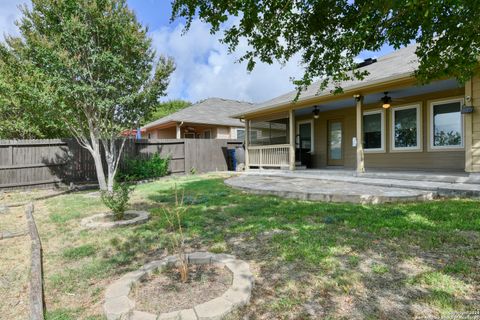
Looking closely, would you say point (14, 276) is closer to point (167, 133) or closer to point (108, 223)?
point (108, 223)

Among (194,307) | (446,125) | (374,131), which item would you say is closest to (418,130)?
(446,125)

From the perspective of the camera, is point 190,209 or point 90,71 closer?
point 190,209

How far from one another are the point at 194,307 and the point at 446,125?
939cm

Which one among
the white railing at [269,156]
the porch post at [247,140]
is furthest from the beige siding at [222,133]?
the white railing at [269,156]

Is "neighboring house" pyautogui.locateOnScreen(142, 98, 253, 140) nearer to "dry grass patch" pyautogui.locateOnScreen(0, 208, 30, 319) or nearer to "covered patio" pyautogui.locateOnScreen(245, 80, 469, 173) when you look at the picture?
"covered patio" pyautogui.locateOnScreen(245, 80, 469, 173)

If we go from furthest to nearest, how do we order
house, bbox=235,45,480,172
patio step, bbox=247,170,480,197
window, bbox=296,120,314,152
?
1. window, bbox=296,120,314,152
2. house, bbox=235,45,480,172
3. patio step, bbox=247,170,480,197

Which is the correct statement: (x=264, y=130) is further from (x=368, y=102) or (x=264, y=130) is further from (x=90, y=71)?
(x=90, y=71)

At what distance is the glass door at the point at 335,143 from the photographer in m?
11.8

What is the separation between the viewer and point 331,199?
236 inches

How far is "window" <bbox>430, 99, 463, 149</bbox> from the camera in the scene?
325 inches

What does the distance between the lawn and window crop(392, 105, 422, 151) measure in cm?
438

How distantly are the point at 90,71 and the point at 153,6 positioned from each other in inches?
117

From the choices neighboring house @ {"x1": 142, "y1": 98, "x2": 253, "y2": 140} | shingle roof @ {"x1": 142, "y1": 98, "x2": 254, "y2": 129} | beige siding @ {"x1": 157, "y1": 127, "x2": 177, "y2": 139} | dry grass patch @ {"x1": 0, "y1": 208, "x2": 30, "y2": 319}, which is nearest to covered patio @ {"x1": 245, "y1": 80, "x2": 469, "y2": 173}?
shingle roof @ {"x1": 142, "y1": 98, "x2": 254, "y2": 129}

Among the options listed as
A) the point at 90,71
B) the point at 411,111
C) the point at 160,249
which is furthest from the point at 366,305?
the point at 411,111
